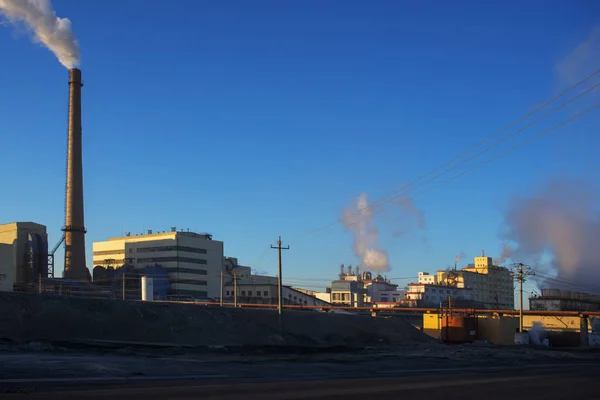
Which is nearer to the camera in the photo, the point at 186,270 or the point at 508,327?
the point at 508,327

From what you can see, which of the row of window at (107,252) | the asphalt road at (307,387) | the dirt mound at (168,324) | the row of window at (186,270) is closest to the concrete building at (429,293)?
the row of window at (186,270)

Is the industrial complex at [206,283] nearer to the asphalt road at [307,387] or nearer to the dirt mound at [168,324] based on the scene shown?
the dirt mound at [168,324]

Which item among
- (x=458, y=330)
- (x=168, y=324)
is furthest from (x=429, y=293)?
(x=168, y=324)

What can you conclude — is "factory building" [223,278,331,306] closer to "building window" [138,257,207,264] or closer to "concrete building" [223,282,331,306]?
"concrete building" [223,282,331,306]

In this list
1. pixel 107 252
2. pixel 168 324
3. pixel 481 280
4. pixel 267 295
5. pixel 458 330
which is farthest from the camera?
pixel 481 280

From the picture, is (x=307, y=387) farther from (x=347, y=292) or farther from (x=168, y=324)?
(x=347, y=292)

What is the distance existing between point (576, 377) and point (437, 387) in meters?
9.07

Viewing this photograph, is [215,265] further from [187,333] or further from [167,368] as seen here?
[167,368]

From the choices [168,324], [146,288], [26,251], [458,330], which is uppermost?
[26,251]

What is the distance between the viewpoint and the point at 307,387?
58.9ft

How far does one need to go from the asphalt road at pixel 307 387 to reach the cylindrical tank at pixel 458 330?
1369 inches

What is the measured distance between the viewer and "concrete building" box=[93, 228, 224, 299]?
144250 mm

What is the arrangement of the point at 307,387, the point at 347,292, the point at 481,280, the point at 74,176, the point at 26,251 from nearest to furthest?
1. the point at 307,387
2. the point at 74,176
3. the point at 26,251
4. the point at 347,292
5. the point at 481,280

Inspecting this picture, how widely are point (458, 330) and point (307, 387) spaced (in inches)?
1730
